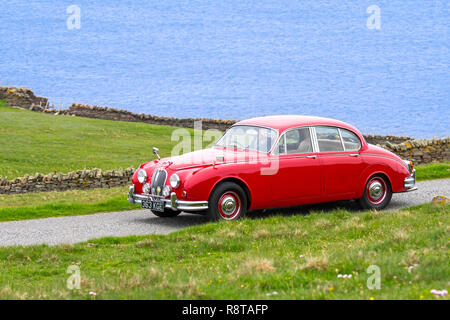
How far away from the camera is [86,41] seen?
15850 centimetres

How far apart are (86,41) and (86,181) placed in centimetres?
14790

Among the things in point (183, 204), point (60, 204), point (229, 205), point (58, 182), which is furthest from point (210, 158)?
point (58, 182)

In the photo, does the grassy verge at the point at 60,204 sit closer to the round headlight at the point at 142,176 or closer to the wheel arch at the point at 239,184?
the round headlight at the point at 142,176

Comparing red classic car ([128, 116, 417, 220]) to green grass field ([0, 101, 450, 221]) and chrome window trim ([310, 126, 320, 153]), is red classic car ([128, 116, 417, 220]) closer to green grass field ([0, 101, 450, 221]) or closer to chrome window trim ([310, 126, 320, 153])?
chrome window trim ([310, 126, 320, 153])

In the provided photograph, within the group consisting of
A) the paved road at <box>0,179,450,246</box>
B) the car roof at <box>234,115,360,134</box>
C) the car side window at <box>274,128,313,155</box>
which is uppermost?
the car roof at <box>234,115,360,134</box>

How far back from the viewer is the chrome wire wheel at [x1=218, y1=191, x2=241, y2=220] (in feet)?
36.5

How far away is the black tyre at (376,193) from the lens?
12.6 m

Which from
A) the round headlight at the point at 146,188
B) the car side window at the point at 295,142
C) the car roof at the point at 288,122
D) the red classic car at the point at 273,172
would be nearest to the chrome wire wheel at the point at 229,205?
the red classic car at the point at 273,172

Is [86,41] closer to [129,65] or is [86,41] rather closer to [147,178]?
[129,65]

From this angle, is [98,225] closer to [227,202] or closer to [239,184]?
[227,202]

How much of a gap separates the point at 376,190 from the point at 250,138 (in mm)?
2964

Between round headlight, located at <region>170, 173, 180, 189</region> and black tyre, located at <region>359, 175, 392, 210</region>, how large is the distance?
4024 millimetres

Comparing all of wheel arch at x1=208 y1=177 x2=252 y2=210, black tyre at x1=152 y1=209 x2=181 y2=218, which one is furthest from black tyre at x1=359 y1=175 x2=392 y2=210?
black tyre at x1=152 y1=209 x2=181 y2=218

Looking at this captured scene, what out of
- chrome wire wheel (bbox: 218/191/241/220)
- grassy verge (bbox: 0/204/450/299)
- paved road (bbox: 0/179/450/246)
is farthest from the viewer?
chrome wire wheel (bbox: 218/191/241/220)
